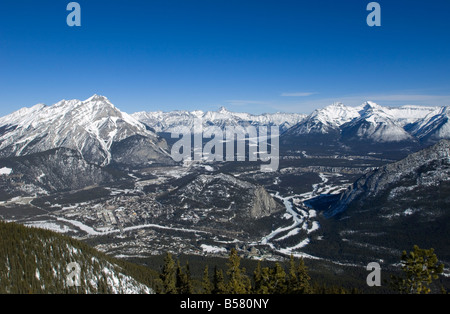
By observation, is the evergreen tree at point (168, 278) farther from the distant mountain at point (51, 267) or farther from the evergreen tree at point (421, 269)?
the evergreen tree at point (421, 269)

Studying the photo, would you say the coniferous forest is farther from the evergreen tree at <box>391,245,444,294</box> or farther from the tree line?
the evergreen tree at <box>391,245,444,294</box>

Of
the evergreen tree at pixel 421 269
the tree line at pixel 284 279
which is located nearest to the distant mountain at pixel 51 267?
the tree line at pixel 284 279

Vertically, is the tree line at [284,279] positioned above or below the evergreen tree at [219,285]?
above

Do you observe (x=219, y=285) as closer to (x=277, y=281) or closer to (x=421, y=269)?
(x=277, y=281)

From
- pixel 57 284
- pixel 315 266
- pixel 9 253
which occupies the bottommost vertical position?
pixel 315 266

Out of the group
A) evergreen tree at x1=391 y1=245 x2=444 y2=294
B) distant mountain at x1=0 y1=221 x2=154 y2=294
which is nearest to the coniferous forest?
distant mountain at x1=0 y1=221 x2=154 y2=294

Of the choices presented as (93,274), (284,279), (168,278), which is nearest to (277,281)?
(284,279)
